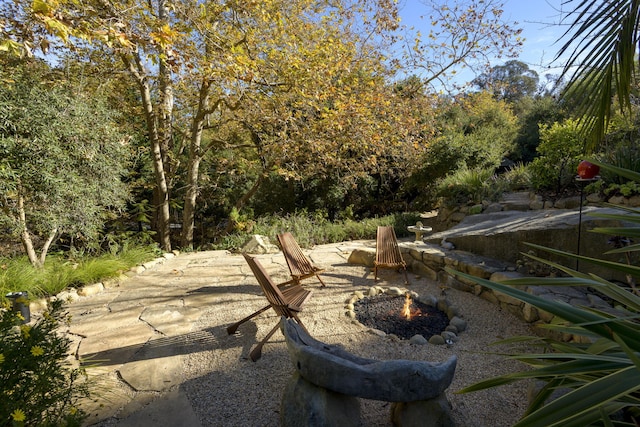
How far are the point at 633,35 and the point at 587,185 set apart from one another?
13.3 ft

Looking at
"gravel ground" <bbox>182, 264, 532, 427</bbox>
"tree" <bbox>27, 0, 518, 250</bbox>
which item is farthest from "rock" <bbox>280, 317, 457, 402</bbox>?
"tree" <bbox>27, 0, 518, 250</bbox>

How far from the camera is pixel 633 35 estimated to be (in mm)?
1935

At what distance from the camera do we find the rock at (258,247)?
6.83 m

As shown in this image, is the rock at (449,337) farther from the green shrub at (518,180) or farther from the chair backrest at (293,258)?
the green shrub at (518,180)

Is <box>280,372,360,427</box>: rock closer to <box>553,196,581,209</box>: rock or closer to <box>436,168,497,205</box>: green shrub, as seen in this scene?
<box>553,196,581,209</box>: rock

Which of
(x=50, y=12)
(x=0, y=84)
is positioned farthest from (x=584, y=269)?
(x=0, y=84)

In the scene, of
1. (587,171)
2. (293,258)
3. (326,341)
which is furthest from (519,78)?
(326,341)

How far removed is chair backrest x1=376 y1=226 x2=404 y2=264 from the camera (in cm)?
484

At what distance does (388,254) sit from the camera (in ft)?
16.4

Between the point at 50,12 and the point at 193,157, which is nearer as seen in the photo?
the point at 50,12

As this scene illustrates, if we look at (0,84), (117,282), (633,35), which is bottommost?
(117,282)

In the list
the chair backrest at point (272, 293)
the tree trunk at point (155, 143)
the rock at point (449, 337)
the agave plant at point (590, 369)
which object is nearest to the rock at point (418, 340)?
the rock at point (449, 337)

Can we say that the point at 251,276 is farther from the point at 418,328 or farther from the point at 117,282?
the point at 418,328

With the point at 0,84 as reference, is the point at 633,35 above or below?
below
